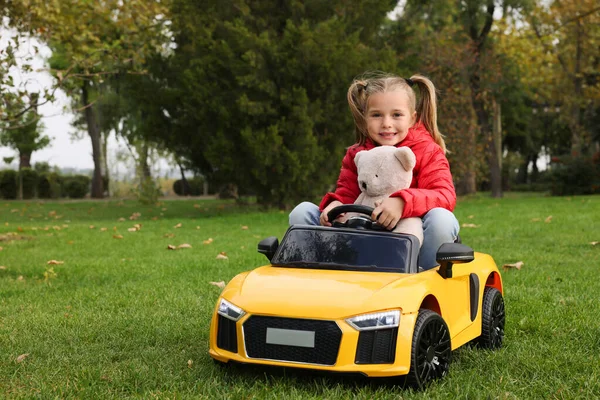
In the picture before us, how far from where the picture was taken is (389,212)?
4398mm

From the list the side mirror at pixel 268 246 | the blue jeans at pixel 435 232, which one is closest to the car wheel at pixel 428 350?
the blue jeans at pixel 435 232

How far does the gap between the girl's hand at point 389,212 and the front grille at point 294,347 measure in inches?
38.3

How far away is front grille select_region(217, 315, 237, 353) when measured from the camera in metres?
3.94

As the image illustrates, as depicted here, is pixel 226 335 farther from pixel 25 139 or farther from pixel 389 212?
pixel 25 139

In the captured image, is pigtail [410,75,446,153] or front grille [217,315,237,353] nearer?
front grille [217,315,237,353]

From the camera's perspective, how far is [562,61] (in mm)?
31844

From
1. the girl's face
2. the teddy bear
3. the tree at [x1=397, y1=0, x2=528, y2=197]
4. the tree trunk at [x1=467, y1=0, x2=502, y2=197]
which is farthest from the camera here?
the tree trunk at [x1=467, y1=0, x2=502, y2=197]

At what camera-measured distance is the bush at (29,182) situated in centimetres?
3653

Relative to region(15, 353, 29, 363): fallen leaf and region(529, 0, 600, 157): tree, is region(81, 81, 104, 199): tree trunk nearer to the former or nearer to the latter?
region(529, 0, 600, 157): tree

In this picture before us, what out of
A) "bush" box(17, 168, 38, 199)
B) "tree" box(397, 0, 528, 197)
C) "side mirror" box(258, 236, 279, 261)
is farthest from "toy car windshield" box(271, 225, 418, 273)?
"bush" box(17, 168, 38, 199)

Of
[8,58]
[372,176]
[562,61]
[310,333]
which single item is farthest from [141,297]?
[562,61]

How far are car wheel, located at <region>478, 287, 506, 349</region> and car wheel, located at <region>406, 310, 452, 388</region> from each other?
0.75 metres

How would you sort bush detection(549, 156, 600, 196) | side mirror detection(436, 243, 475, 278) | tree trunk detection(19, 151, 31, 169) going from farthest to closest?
tree trunk detection(19, 151, 31, 169) < bush detection(549, 156, 600, 196) < side mirror detection(436, 243, 475, 278)

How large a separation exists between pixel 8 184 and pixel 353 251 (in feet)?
117
